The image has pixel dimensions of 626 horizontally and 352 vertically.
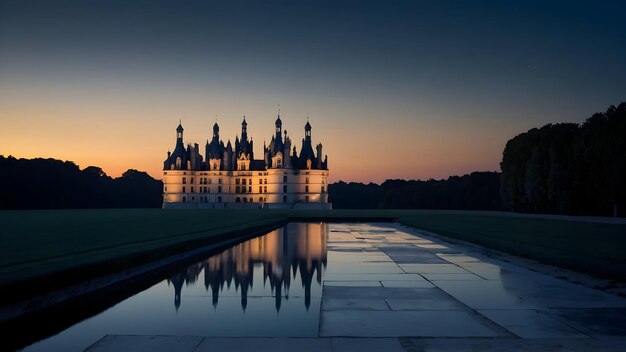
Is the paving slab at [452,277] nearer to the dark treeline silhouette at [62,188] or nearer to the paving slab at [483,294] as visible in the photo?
the paving slab at [483,294]

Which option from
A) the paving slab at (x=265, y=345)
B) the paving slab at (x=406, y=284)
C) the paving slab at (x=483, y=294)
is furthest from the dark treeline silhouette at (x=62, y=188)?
the paving slab at (x=265, y=345)

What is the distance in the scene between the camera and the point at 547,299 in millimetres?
9875

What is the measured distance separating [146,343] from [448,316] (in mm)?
4536

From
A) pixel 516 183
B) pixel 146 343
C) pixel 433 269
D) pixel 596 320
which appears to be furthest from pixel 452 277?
pixel 516 183

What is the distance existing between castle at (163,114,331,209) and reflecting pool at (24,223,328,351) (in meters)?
114

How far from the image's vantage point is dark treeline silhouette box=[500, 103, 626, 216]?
5306cm

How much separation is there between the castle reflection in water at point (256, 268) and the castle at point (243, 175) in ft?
358

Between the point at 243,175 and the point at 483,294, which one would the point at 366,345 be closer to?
the point at 483,294

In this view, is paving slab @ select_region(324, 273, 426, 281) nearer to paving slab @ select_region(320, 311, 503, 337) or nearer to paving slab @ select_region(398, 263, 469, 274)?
paving slab @ select_region(398, 263, 469, 274)

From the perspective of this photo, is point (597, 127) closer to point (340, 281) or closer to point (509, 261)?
point (509, 261)

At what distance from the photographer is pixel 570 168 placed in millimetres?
62781

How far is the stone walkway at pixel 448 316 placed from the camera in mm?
6816

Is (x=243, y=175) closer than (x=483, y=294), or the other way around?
(x=483, y=294)

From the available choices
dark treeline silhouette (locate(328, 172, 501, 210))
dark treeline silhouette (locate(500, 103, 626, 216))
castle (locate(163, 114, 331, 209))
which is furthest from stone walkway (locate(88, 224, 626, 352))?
castle (locate(163, 114, 331, 209))
